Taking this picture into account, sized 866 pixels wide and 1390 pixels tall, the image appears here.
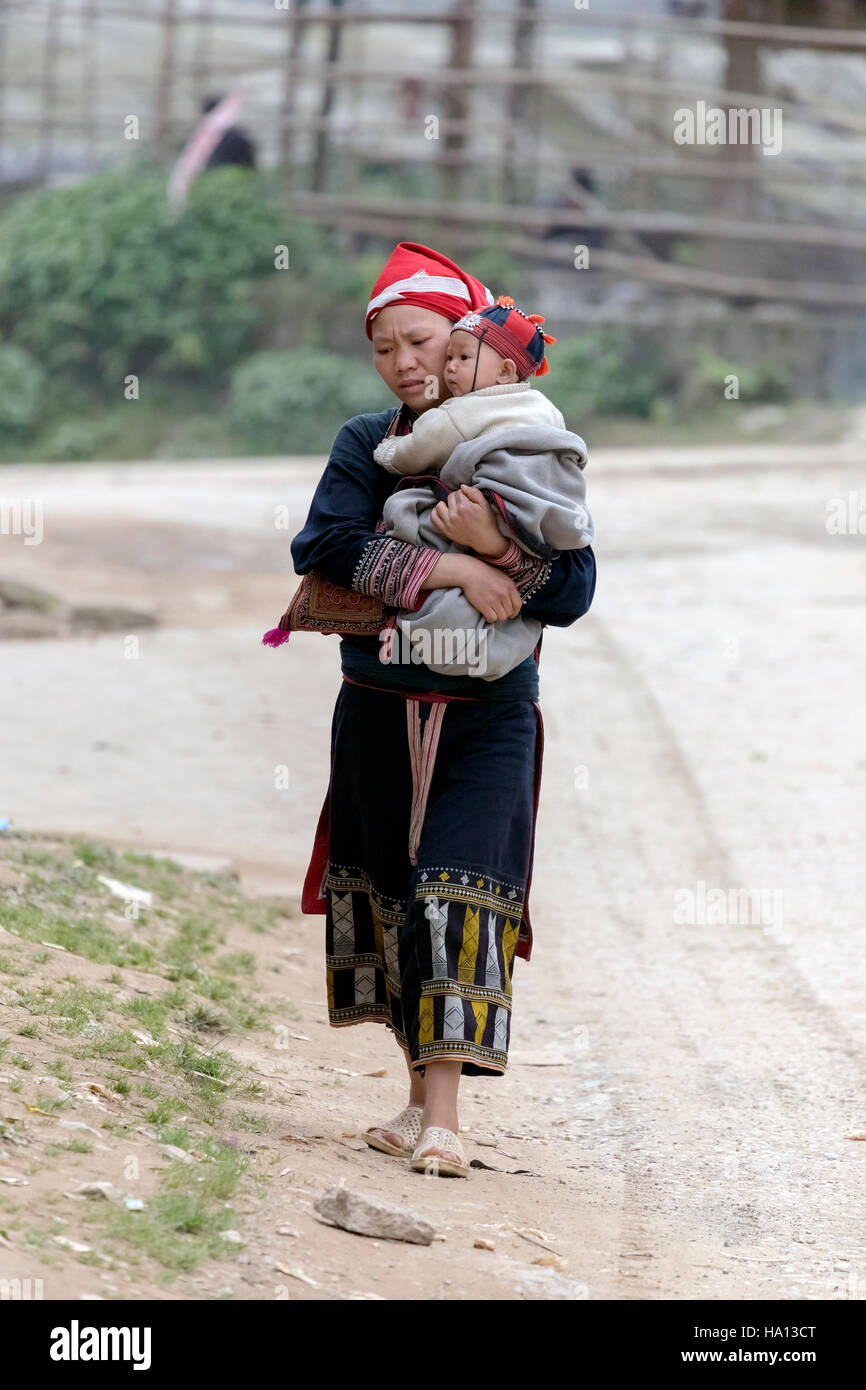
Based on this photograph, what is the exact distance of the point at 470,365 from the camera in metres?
3.14

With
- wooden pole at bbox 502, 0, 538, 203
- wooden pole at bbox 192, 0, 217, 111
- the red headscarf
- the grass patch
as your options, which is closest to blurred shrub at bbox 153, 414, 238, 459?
wooden pole at bbox 502, 0, 538, 203

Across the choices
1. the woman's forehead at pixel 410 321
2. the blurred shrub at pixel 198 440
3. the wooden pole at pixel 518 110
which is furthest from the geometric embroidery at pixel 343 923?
the wooden pole at pixel 518 110

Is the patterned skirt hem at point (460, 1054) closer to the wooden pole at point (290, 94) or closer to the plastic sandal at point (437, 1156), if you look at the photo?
the plastic sandal at point (437, 1156)

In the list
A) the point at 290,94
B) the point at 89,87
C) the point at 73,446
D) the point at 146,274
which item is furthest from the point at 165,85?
the point at 73,446

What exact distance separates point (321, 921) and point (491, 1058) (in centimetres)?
273

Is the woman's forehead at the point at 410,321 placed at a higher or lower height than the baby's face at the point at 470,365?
higher

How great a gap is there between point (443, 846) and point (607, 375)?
1839 centimetres

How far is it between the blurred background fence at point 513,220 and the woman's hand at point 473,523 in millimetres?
17726

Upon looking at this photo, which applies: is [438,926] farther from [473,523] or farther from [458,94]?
[458,94]

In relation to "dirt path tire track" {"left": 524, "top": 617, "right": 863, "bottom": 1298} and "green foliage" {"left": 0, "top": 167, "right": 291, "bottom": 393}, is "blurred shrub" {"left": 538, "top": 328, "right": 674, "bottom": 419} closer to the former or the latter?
"green foliage" {"left": 0, "top": 167, "right": 291, "bottom": 393}

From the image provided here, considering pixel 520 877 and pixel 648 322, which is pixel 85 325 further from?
pixel 520 877

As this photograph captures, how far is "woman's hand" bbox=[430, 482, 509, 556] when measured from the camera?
3080mm

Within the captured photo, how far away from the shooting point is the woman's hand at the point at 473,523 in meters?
3.08
